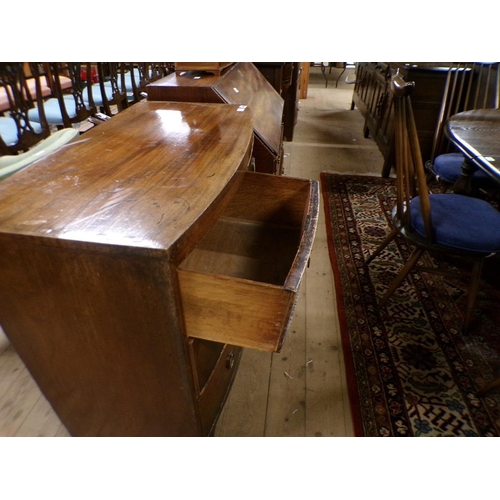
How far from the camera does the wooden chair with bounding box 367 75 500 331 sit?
1.14 metres

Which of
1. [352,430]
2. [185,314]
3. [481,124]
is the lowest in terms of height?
[352,430]

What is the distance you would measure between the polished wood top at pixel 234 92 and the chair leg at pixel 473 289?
2.99 feet

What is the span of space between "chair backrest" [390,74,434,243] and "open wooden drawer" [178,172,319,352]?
0.44 m

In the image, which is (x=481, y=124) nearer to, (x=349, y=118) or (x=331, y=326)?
(x=331, y=326)

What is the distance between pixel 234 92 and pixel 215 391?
122cm

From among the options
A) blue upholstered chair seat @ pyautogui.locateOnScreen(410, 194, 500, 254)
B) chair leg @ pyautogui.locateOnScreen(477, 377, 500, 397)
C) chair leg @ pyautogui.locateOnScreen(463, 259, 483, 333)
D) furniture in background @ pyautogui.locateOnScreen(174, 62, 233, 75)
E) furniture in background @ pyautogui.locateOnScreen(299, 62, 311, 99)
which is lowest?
chair leg @ pyautogui.locateOnScreen(477, 377, 500, 397)

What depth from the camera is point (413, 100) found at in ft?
7.65

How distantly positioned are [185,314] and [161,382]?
0.19 metres

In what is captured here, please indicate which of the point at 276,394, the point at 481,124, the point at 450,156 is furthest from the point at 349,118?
the point at 276,394

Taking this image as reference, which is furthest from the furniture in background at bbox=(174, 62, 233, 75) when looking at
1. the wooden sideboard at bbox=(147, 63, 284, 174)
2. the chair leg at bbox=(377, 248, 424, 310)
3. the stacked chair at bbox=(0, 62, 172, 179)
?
the chair leg at bbox=(377, 248, 424, 310)

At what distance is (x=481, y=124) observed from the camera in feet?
4.80

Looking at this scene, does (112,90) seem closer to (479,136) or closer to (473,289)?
(479,136)

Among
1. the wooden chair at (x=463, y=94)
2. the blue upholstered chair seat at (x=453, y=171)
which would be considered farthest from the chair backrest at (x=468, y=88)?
the blue upholstered chair seat at (x=453, y=171)

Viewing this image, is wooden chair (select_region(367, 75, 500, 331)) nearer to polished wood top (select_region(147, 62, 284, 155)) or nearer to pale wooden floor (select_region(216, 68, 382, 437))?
pale wooden floor (select_region(216, 68, 382, 437))
